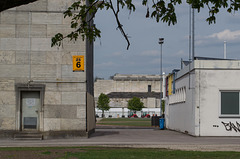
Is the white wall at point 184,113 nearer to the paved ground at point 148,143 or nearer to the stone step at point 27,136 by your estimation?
the paved ground at point 148,143

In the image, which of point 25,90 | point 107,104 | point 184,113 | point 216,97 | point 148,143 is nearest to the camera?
point 148,143

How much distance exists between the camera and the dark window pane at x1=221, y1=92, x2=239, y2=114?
27.6m

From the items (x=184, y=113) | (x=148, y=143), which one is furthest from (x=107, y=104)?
(x=148, y=143)

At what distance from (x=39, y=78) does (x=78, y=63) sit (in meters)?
2.10

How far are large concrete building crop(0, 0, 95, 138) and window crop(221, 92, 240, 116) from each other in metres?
8.67

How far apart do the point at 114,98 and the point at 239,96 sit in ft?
431

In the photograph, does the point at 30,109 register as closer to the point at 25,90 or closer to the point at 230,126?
the point at 25,90

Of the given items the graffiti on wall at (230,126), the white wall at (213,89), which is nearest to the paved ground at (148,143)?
the graffiti on wall at (230,126)

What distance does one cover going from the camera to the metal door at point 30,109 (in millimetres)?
23773

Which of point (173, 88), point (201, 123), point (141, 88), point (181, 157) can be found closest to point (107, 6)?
point (181, 157)

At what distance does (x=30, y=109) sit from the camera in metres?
23.9

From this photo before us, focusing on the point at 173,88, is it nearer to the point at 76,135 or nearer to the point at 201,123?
the point at 201,123

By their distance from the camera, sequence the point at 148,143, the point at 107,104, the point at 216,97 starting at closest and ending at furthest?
the point at 148,143
the point at 216,97
the point at 107,104

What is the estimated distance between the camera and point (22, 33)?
23844 mm
